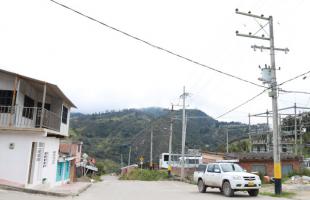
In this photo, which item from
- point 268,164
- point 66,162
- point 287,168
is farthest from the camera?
point 287,168

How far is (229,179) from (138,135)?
3087 inches

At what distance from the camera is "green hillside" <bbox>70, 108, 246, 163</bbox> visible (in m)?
87.2

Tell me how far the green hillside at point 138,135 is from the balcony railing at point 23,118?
5507 cm

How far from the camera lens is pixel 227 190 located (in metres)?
18.9

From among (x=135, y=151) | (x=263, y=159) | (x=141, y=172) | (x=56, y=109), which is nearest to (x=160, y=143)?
(x=135, y=151)

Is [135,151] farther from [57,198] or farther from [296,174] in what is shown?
[57,198]

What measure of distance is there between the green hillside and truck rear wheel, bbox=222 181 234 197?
59.5m

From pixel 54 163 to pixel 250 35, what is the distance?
1614 centimetres

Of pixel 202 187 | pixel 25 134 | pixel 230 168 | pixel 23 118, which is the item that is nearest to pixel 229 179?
pixel 230 168

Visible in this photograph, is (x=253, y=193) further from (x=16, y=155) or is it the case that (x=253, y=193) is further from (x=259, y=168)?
(x=259, y=168)

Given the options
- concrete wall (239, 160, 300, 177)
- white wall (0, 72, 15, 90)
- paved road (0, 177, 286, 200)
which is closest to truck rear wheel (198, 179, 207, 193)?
paved road (0, 177, 286, 200)

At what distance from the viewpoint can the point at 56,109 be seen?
2688 cm

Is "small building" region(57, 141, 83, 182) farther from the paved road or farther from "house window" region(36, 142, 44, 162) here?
the paved road

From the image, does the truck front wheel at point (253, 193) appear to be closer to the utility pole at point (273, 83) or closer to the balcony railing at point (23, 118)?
the utility pole at point (273, 83)
